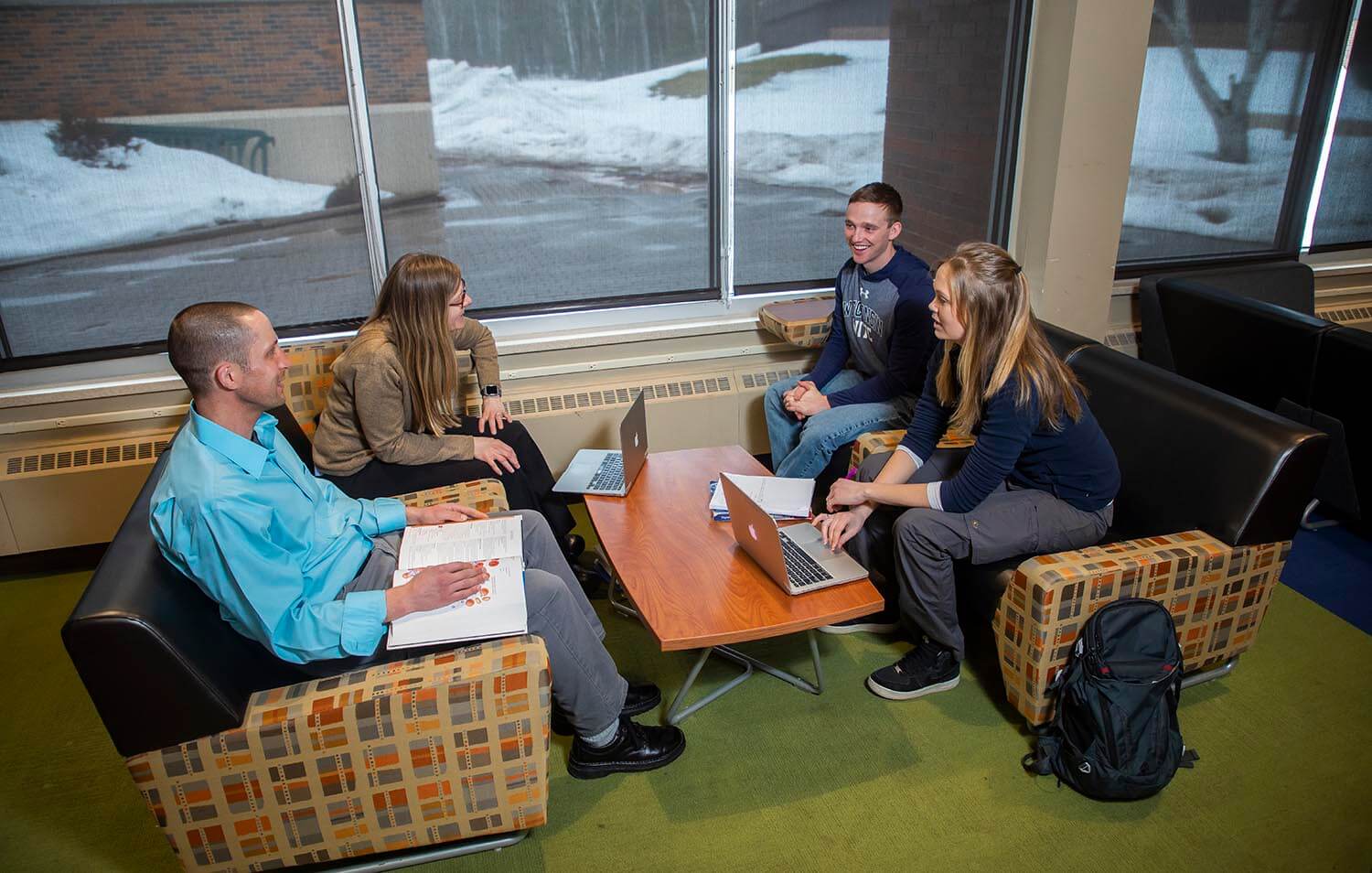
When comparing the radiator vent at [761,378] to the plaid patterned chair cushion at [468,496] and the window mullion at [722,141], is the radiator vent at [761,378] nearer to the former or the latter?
the window mullion at [722,141]

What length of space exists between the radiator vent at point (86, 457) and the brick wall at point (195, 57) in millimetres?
1126

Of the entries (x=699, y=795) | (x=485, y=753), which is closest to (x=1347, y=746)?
(x=699, y=795)

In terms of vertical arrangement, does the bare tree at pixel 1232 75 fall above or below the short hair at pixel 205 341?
above

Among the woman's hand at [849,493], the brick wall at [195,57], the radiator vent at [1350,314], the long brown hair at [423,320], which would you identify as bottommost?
the woman's hand at [849,493]

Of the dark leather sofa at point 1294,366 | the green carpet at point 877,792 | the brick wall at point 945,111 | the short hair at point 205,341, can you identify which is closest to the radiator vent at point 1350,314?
the dark leather sofa at point 1294,366

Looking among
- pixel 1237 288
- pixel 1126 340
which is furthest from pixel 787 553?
pixel 1237 288

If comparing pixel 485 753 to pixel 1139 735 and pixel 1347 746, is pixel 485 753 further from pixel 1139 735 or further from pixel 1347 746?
pixel 1347 746

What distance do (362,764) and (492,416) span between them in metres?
1.47

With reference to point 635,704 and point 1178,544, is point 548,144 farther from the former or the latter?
point 1178,544

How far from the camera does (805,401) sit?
3457 mm

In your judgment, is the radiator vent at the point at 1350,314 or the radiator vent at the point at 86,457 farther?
the radiator vent at the point at 1350,314

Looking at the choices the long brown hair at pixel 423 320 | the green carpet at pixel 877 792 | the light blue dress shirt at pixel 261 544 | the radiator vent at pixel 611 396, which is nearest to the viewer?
the light blue dress shirt at pixel 261 544

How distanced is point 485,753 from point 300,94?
2.47 m

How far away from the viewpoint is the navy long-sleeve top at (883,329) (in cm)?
329
